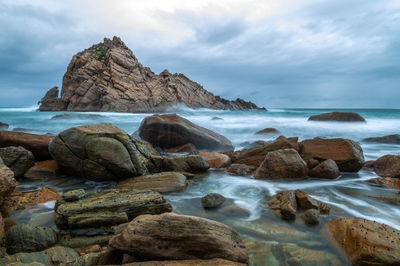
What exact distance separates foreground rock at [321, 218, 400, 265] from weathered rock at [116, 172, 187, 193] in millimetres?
3272

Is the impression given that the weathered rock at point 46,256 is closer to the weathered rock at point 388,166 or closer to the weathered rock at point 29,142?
the weathered rock at point 29,142

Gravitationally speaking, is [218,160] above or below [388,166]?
below

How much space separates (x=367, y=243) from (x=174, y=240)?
2241mm

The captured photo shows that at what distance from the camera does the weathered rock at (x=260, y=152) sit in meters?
7.89

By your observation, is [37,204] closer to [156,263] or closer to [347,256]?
[156,263]

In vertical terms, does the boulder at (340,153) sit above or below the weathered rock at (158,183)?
above

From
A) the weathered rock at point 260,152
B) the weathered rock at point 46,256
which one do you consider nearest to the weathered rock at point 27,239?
the weathered rock at point 46,256

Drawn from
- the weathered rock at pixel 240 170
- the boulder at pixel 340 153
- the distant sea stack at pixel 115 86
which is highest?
the distant sea stack at pixel 115 86

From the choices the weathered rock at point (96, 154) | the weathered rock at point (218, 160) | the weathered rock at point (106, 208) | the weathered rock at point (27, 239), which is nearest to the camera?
the weathered rock at point (27, 239)

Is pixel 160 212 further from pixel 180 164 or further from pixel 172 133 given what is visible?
pixel 172 133

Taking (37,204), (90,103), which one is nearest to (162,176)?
(37,204)

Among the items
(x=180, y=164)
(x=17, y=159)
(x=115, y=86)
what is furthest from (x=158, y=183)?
(x=115, y=86)

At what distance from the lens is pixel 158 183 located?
5562 millimetres

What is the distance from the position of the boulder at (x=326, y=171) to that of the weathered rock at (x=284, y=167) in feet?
1.12
